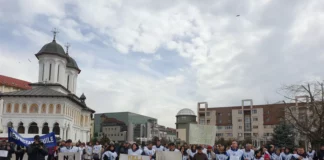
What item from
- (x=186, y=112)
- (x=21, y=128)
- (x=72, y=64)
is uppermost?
(x=72, y=64)

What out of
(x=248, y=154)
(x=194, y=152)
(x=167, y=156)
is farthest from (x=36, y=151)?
(x=194, y=152)

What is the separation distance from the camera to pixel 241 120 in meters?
105

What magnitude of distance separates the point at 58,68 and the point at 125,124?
3048 inches

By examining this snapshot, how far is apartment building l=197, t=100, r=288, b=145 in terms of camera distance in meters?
101

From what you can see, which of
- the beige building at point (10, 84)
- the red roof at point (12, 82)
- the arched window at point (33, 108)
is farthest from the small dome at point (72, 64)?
the arched window at point (33, 108)

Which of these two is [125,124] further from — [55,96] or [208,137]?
[208,137]

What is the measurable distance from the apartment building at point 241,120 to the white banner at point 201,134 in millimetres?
77671

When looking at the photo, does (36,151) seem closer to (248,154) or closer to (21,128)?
(248,154)

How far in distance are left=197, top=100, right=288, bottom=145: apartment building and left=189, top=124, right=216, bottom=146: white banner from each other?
3058 inches

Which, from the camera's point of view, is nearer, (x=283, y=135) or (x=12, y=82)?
(x=283, y=135)

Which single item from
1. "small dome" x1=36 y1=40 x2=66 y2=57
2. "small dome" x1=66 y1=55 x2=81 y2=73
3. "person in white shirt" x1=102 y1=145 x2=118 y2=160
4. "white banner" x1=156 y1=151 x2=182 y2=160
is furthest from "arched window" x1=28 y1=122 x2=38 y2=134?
"white banner" x1=156 y1=151 x2=182 y2=160

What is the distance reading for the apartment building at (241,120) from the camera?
101375 mm

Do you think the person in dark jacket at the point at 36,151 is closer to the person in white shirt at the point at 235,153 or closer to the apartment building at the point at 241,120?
the person in white shirt at the point at 235,153

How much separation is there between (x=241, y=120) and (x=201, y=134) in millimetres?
85208
